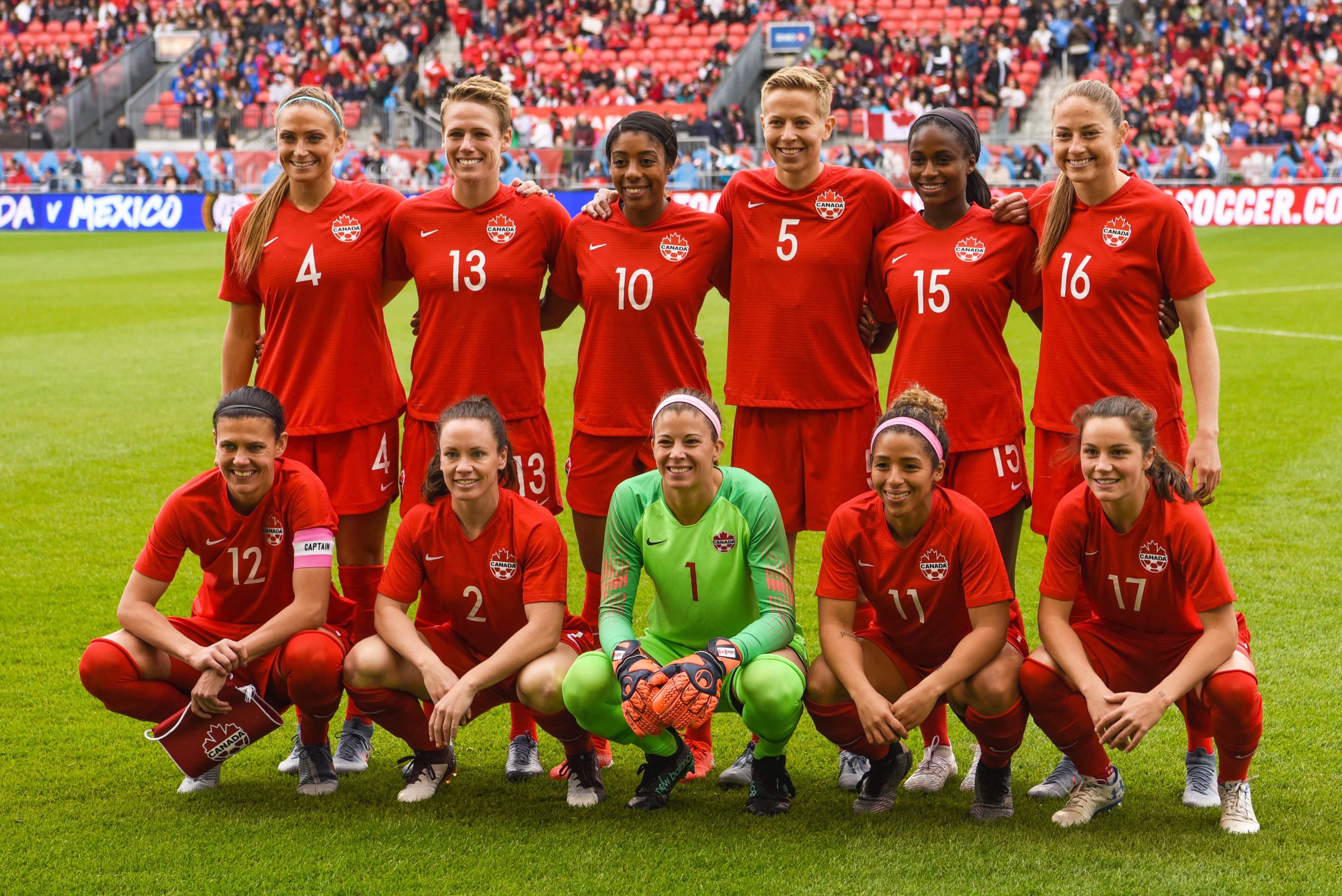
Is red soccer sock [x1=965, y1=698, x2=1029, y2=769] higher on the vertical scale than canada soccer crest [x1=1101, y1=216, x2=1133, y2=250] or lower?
lower

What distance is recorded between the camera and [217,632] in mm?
4152

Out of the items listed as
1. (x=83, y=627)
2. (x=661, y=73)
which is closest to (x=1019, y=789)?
(x=83, y=627)

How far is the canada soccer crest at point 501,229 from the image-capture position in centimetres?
446

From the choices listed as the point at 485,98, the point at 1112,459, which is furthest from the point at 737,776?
the point at 485,98

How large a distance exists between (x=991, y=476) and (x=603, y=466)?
1312 mm

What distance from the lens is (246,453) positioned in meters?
3.98

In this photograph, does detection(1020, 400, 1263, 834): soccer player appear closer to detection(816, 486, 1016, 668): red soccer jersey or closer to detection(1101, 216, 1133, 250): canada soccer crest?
detection(816, 486, 1016, 668): red soccer jersey

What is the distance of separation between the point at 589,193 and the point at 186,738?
21.2 metres

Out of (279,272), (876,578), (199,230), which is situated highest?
(279,272)

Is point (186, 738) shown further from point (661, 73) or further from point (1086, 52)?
point (661, 73)

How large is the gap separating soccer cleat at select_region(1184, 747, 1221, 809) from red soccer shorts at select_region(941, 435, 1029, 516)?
3.09 ft

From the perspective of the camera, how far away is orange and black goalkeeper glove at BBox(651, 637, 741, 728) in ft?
12.1

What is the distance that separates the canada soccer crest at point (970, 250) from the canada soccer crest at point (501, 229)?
1479 millimetres

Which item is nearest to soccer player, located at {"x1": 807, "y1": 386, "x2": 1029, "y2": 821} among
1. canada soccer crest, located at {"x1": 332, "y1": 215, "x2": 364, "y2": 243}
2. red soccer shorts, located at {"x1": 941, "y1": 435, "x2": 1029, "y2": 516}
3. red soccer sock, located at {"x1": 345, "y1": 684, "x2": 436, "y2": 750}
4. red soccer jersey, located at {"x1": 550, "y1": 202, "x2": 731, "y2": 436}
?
red soccer shorts, located at {"x1": 941, "y1": 435, "x2": 1029, "y2": 516}
